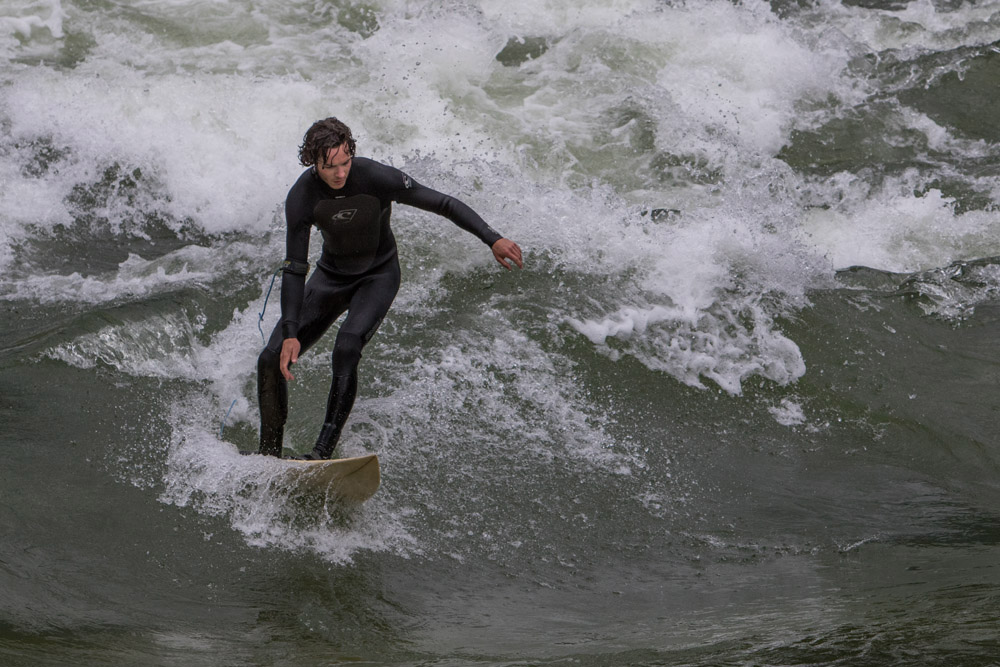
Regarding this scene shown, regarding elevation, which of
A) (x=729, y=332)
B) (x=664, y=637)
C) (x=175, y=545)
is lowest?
(x=664, y=637)

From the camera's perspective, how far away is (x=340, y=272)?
493 cm

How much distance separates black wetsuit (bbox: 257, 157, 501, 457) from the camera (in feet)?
15.3

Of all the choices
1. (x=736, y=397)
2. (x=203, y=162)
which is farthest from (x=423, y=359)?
(x=203, y=162)

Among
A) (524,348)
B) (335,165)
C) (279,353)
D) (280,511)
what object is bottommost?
(280,511)

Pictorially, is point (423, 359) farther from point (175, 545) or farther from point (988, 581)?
point (988, 581)

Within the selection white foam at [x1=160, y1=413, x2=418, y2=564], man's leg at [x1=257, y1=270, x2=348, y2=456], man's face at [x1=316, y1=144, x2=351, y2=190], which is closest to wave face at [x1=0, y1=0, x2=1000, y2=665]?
white foam at [x1=160, y1=413, x2=418, y2=564]

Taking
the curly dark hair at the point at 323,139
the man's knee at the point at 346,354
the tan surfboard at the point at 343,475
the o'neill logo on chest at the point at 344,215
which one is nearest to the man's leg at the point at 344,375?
the man's knee at the point at 346,354

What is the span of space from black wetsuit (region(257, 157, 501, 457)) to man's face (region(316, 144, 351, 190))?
0.29 ft

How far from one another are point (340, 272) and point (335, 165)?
0.63m

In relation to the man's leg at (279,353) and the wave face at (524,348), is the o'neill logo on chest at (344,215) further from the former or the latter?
the wave face at (524,348)

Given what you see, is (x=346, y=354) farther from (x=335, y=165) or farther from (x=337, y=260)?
(x=335, y=165)

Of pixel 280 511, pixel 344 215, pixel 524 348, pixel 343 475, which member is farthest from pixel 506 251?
pixel 280 511

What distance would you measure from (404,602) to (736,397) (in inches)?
96.4

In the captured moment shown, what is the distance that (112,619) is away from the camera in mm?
3949
